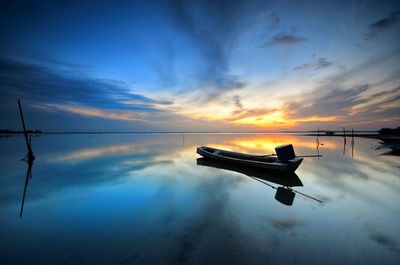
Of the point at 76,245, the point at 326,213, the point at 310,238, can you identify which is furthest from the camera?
the point at 326,213

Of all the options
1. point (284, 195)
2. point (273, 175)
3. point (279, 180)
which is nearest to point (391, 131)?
point (273, 175)

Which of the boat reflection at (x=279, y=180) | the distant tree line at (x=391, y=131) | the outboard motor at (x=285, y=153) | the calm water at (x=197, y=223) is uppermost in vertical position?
the distant tree line at (x=391, y=131)

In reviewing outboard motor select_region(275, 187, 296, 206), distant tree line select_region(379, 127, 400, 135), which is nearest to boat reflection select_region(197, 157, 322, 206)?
outboard motor select_region(275, 187, 296, 206)

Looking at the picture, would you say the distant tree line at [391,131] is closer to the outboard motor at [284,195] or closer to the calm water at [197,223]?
the calm water at [197,223]

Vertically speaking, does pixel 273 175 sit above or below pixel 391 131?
below

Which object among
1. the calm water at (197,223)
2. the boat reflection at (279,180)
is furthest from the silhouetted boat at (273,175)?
the calm water at (197,223)

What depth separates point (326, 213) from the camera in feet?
22.3

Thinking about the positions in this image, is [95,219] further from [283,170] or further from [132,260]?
[283,170]

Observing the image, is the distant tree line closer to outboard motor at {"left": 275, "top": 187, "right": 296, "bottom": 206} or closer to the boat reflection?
the boat reflection

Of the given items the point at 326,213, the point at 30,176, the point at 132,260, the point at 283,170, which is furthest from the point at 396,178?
the point at 30,176

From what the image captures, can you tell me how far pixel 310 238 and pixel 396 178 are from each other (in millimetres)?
11840

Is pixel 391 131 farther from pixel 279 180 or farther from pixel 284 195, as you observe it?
pixel 284 195

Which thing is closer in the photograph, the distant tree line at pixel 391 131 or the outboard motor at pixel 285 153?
the outboard motor at pixel 285 153

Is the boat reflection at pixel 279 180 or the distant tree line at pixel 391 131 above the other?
the distant tree line at pixel 391 131
